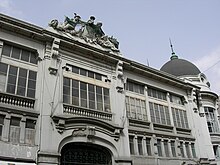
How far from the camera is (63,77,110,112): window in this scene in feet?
45.1

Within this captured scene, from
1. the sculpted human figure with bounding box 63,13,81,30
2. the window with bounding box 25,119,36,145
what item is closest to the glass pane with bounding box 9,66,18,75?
the window with bounding box 25,119,36,145

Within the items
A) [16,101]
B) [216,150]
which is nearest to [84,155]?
[16,101]

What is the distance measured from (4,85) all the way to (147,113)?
32.3 feet

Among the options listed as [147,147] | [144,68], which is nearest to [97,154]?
[147,147]

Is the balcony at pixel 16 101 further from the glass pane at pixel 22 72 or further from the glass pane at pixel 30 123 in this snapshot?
the glass pane at pixel 22 72

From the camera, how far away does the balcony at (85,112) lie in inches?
518

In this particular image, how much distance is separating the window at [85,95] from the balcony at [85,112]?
1.27ft

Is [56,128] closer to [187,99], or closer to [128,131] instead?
[128,131]

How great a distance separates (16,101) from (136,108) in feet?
27.4

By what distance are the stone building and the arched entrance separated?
54mm

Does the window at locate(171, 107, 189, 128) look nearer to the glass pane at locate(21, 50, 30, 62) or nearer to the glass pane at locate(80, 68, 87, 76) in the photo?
the glass pane at locate(80, 68, 87, 76)

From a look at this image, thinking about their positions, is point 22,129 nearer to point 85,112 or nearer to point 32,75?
point 32,75

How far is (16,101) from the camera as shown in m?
11.8

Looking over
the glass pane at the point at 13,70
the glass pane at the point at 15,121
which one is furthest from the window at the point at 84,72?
the glass pane at the point at 15,121
